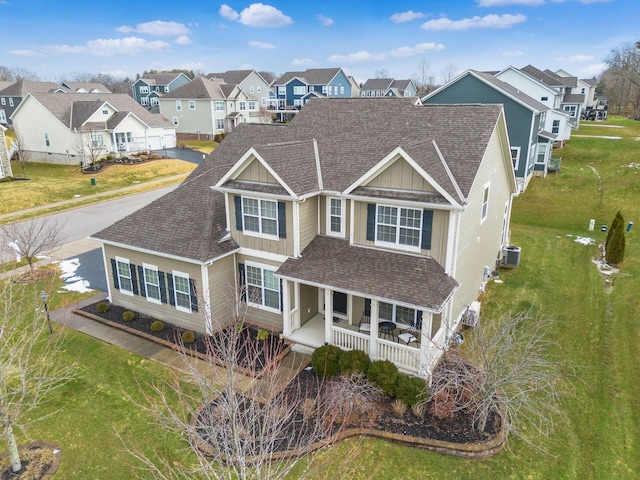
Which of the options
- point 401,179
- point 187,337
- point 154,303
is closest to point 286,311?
point 187,337

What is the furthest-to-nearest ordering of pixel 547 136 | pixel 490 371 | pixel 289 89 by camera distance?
1. pixel 289 89
2. pixel 547 136
3. pixel 490 371

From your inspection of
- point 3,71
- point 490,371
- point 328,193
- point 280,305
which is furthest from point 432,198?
point 3,71

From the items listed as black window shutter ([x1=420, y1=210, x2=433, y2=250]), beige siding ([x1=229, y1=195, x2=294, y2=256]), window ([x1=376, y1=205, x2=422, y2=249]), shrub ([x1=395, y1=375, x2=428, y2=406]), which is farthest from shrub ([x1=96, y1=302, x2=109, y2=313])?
black window shutter ([x1=420, y1=210, x2=433, y2=250])

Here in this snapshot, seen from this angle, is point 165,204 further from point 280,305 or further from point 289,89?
point 289,89

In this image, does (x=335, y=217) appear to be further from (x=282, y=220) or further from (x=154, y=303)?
(x=154, y=303)

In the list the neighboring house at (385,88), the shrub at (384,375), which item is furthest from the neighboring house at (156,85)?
the shrub at (384,375)

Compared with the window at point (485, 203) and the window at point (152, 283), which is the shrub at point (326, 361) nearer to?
the window at point (152, 283)
